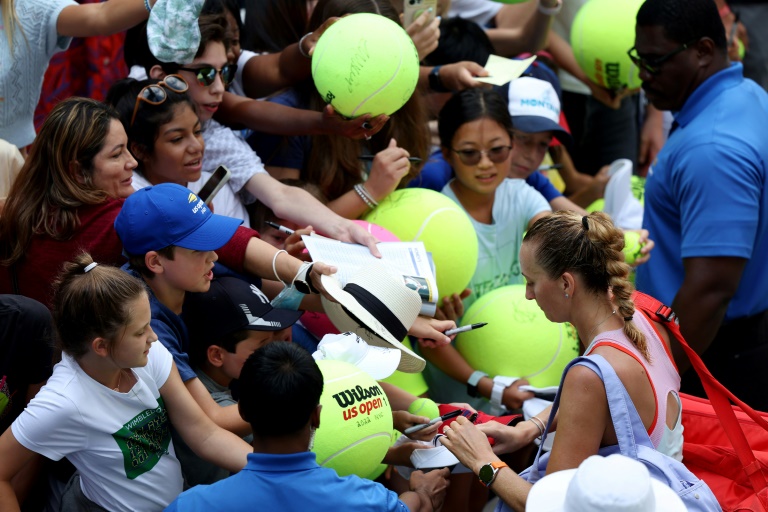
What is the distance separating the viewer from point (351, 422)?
9.45 feet

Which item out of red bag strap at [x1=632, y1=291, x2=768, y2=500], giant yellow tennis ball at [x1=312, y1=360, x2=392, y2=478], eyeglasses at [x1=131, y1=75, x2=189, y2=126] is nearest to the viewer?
giant yellow tennis ball at [x1=312, y1=360, x2=392, y2=478]

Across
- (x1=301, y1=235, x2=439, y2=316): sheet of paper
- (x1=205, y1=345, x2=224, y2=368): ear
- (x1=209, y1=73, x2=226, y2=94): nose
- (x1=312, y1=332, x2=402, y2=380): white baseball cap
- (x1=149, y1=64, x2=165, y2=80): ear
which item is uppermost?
(x1=149, y1=64, x2=165, y2=80): ear

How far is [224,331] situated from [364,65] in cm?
114

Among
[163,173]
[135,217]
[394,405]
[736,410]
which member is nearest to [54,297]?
[135,217]

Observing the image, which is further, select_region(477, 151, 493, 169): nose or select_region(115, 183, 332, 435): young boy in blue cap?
select_region(477, 151, 493, 169): nose

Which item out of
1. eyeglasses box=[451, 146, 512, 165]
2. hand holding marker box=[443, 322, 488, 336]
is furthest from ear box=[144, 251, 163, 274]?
eyeglasses box=[451, 146, 512, 165]

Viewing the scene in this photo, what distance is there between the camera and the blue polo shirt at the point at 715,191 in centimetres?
396

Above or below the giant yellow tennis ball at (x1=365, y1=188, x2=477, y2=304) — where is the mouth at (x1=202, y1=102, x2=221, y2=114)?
above

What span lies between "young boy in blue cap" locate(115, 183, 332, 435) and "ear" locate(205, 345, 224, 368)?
115 millimetres

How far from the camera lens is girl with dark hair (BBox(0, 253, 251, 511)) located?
265 centimetres

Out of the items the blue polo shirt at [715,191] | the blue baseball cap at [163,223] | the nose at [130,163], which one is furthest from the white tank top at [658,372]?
the nose at [130,163]

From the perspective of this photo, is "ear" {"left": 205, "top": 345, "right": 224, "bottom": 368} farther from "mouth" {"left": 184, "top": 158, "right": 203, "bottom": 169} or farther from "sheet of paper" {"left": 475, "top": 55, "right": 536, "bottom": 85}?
"sheet of paper" {"left": 475, "top": 55, "right": 536, "bottom": 85}

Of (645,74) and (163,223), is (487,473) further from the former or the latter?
(645,74)

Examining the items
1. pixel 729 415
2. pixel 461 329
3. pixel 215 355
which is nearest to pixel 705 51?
pixel 461 329
